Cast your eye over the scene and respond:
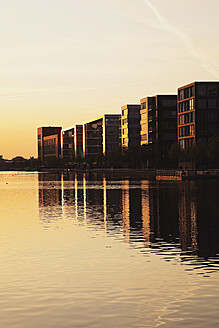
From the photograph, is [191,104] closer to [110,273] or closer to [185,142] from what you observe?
[185,142]

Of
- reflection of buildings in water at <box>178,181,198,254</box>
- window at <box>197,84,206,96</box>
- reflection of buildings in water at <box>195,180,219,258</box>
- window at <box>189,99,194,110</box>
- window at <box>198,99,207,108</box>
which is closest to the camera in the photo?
reflection of buildings in water at <box>195,180,219,258</box>

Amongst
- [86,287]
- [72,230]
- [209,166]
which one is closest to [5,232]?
[72,230]

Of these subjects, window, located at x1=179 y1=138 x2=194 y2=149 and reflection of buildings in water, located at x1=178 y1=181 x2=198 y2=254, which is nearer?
reflection of buildings in water, located at x1=178 y1=181 x2=198 y2=254

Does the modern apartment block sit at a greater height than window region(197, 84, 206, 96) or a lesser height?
lesser

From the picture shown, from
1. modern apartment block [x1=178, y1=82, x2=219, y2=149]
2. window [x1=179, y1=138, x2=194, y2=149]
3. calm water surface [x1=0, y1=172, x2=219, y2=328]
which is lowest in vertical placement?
calm water surface [x1=0, y1=172, x2=219, y2=328]

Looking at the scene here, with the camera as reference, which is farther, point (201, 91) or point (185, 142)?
point (185, 142)

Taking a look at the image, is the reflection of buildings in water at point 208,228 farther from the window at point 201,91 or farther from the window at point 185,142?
the window at point 201,91

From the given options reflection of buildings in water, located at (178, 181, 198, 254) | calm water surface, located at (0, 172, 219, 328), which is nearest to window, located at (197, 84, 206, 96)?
reflection of buildings in water, located at (178, 181, 198, 254)

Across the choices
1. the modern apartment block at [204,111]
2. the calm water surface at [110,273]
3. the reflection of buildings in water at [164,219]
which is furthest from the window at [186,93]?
the calm water surface at [110,273]

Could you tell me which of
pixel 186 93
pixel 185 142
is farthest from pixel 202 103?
pixel 185 142

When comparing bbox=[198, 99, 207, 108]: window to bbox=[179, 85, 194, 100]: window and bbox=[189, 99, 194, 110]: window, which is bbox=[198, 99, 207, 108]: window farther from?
bbox=[179, 85, 194, 100]: window

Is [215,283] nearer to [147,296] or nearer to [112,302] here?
[147,296]

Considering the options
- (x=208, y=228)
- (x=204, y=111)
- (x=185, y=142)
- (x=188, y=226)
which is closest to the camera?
(x=208, y=228)

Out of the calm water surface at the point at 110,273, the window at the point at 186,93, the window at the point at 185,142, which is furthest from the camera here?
the window at the point at 186,93
